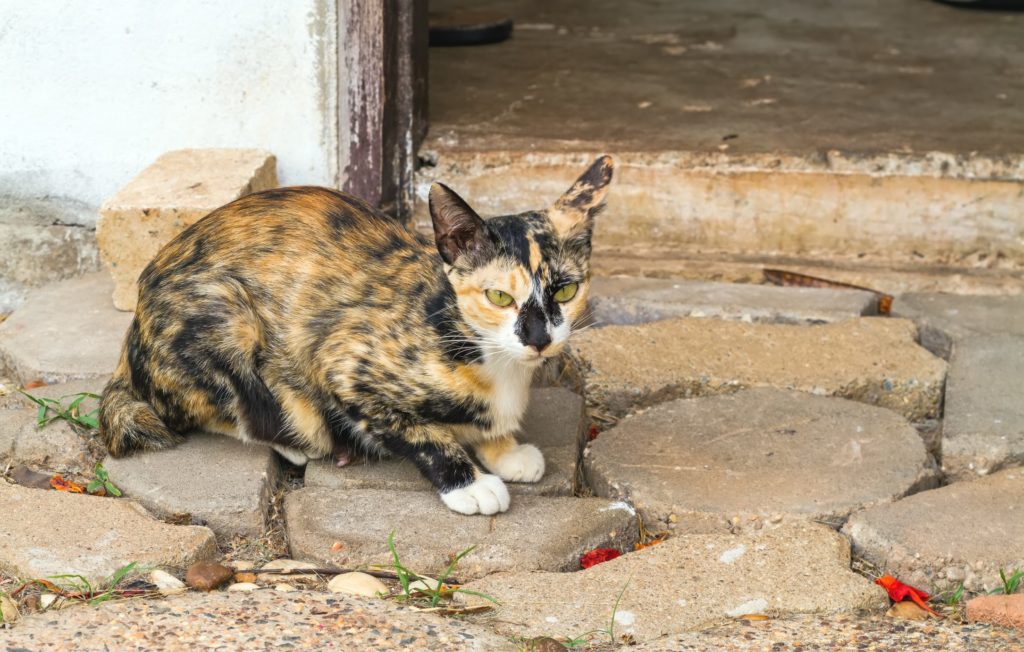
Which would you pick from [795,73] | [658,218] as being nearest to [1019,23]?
[795,73]

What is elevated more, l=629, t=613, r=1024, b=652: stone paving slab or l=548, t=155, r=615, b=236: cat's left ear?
l=548, t=155, r=615, b=236: cat's left ear

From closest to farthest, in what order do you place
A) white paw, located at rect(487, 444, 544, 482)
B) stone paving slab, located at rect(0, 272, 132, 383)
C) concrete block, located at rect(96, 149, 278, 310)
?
white paw, located at rect(487, 444, 544, 482), stone paving slab, located at rect(0, 272, 132, 383), concrete block, located at rect(96, 149, 278, 310)

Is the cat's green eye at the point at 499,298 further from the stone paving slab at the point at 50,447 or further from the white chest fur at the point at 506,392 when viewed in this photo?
the stone paving slab at the point at 50,447

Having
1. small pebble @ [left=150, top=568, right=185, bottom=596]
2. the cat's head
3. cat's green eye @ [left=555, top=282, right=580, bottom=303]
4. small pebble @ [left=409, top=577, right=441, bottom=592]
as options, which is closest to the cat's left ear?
the cat's head

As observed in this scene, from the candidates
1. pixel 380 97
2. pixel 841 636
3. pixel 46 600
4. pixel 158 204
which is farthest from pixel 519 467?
pixel 380 97

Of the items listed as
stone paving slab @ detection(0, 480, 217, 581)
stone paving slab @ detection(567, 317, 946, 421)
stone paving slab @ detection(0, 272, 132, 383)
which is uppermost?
stone paving slab @ detection(567, 317, 946, 421)

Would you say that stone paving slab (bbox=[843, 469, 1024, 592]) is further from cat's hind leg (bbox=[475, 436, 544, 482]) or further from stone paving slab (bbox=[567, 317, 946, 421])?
cat's hind leg (bbox=[475, 436, 544, 482])

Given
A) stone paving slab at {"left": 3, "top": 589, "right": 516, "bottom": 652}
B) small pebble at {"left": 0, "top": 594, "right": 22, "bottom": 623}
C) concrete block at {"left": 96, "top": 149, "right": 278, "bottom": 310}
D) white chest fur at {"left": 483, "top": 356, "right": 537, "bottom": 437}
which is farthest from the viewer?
concrete block at {"left": 96, "top": 149, "right": 278, "bottom": 310}

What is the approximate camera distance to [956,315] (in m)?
4.57

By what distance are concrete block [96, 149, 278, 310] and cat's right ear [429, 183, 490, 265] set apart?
1.45m

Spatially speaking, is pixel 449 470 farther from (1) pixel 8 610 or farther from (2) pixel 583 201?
(1) pixel 8 610

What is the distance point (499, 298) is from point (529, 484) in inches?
26.3

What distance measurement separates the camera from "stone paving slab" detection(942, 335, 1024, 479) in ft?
12.0

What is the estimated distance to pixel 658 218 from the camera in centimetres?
508
